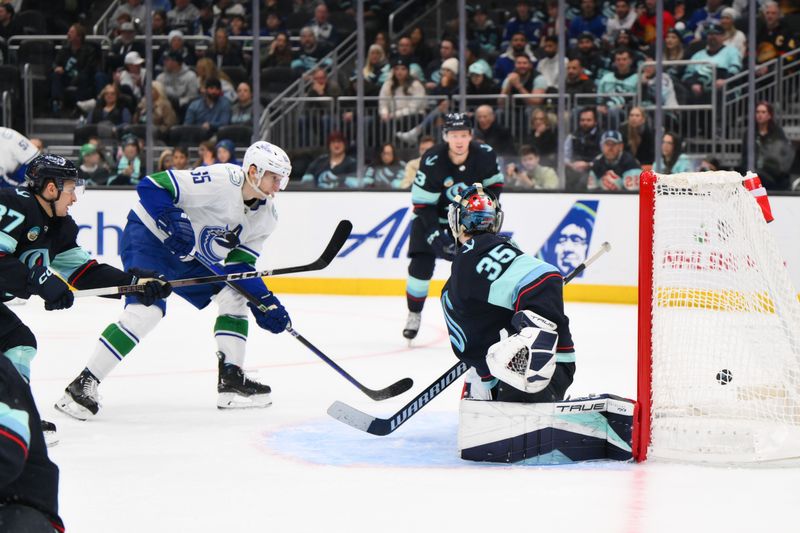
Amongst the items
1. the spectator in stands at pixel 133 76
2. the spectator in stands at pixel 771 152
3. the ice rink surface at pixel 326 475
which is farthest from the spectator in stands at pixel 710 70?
the spectator in stands at pixel 133 76

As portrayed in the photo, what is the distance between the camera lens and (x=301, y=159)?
8680mm

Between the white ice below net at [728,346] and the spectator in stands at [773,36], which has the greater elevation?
the spectator in stands at [773,36]

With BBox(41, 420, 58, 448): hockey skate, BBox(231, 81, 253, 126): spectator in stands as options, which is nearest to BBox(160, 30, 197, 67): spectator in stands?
BBox(231, 81, 253, 126): spectator in stands

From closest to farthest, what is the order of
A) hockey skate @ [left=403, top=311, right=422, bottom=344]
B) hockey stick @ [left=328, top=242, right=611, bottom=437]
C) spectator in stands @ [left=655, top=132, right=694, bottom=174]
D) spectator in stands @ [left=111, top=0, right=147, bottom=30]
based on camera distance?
1. hockey stick @ [left=328, top=242, right=611, bottom=437]
2. hockey skate @ [left=403, top=311, right=422, bottom=344]
3. spectator in stands @ [left=655, top=132, right=694, bottom=174]
4. spectator in stands @ [left=111, top=0, right=147, bottom=30]

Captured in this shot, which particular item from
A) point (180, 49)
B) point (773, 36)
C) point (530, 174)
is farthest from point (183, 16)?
point (773, 36)

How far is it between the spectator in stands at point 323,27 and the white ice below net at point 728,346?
5981mm

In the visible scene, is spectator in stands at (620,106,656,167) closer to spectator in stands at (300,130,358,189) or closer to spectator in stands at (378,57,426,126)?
spectator in stands at (378,57,426,126)

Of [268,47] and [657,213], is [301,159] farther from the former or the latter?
[657,213]

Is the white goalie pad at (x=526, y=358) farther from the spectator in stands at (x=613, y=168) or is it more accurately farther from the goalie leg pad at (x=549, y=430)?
the spectator in stands at (x=613, y=168)

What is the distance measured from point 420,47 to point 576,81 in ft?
4.61

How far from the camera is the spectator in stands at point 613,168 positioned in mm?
7898

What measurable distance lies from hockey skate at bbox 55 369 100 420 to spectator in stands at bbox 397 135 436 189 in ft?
13.6

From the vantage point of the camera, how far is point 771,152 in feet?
25.3

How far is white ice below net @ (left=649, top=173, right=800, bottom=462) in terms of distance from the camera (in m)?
3.64
